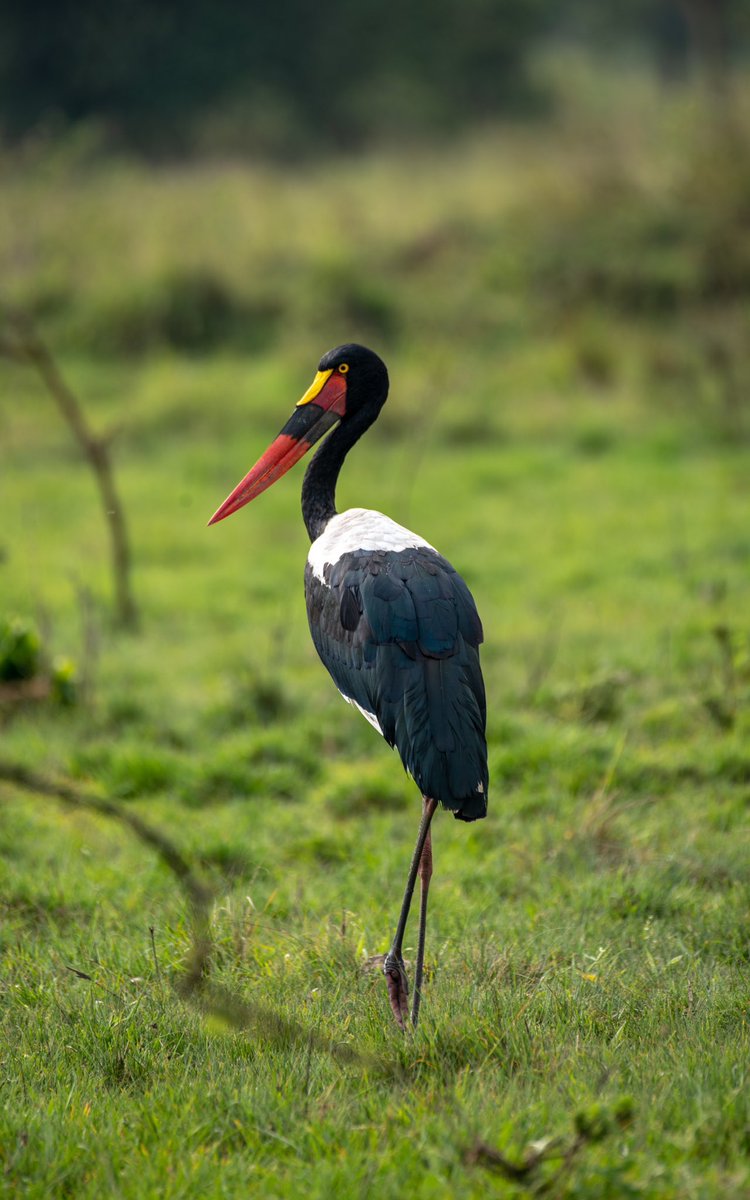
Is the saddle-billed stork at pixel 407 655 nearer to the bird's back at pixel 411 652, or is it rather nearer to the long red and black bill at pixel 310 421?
Answer: the bird's back at pixel 411 652

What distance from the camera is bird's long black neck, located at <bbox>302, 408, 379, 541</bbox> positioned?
422 centimetres

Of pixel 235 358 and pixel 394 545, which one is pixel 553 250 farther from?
pixel 394 545

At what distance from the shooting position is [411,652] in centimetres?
350

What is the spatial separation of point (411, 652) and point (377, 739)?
7.63 feet

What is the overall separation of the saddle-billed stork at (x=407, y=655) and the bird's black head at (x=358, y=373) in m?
0.39

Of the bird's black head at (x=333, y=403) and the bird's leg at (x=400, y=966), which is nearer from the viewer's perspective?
Result: the bird's leg at (x=400, y=966)

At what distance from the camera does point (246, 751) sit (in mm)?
5562

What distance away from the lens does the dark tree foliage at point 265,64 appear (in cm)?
2380

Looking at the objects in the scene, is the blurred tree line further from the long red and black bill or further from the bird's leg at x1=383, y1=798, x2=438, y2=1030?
the bird's leg at x1=383, y1=798, x2=438, y2=1030

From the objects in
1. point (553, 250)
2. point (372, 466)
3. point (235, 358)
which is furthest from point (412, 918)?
point (553, 250)

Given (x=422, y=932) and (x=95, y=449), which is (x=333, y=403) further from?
(x=95, y=449)

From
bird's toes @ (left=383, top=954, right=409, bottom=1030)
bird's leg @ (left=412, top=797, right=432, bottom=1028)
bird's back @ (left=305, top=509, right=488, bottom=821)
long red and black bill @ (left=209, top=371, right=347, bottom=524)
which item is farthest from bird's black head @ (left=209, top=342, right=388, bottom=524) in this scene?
bird's toes @ (left=383, top=954, right=409, bottom=1030)

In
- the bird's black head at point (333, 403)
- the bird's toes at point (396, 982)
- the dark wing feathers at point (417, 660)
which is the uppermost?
the bird's black head at point (333, 403)

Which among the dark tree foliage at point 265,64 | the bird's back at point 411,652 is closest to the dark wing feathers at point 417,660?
the bird's back at point 411,652
